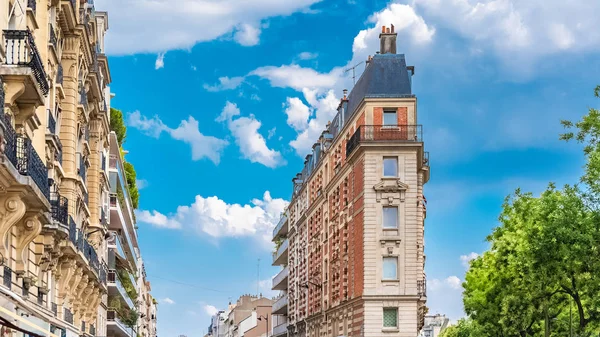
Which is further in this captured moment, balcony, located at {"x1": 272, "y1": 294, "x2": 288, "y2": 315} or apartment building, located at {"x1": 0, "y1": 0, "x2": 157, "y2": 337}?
balcony, located at {"x1": 272, "y1": 294, "x2": 288, "y2": 315}

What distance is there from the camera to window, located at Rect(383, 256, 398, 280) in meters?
57.1

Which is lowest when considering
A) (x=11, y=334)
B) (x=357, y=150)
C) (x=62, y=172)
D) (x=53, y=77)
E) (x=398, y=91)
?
(x=11, y=334)

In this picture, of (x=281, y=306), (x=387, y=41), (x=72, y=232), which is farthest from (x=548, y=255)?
(x=281, y=306)

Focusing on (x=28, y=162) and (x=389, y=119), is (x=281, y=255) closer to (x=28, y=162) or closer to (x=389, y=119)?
(x=389, y=119)

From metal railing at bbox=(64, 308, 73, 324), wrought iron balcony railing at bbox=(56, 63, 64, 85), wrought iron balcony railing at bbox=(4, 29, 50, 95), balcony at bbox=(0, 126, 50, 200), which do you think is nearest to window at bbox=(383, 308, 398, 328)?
metal railing at bbox=(64, 308, 73, 324)

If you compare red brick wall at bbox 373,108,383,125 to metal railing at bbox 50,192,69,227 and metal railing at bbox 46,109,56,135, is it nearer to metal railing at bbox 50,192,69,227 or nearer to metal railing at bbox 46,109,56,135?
metal railing at bbox 50,192,69,227

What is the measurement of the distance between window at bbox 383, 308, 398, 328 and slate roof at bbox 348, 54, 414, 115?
12.6 m

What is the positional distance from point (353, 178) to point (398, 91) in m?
6.68

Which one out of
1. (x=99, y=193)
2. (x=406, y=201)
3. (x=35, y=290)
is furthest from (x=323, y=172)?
(x=35, y=290)

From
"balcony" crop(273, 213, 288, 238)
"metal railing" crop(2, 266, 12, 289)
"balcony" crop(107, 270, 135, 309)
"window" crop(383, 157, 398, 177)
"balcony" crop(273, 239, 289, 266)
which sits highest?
"balcony" crop(273, 213, 288, 238)

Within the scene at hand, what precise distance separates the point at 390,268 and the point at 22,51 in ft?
126

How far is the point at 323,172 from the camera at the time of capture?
76.2 metres

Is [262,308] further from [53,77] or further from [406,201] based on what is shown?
[53,77]

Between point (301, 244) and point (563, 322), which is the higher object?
point (301, 244)
